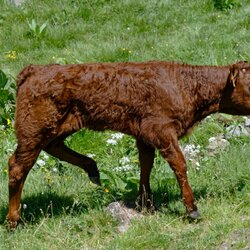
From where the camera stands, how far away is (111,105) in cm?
644

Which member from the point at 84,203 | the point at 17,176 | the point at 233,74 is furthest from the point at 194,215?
the point at 17,176

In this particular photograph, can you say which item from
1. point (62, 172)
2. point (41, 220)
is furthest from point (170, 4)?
point (41, 220)

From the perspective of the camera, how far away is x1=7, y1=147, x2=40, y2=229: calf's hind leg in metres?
6.51

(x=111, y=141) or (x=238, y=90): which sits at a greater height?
(x=238, y=90)

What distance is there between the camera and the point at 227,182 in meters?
7.02

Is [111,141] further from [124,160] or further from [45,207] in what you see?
[45,207]

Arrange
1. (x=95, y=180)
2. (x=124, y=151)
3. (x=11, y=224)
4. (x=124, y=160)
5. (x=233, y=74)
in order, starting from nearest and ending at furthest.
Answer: (x=11, y=224) → (x=233, y=74) → (x=95, y=180) → (x=124, y=160) → (x=124, y=151)

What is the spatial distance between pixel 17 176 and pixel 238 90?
91.4 inches

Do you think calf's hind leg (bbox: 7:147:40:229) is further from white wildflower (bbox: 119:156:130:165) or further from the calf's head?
the calf's head

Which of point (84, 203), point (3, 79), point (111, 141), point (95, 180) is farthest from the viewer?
point (3, 79)

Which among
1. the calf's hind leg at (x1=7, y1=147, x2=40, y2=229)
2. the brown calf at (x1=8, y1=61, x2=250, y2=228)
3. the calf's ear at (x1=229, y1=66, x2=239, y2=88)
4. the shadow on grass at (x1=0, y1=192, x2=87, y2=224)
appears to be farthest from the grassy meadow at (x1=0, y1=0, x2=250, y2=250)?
the calf's ear at (x1=229, y1=66, x2=239, y2=88)

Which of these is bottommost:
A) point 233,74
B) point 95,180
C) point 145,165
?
point 95,180

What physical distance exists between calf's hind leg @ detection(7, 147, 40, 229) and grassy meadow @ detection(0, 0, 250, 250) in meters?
0.13

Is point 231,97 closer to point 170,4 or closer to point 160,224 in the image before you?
point 160,224
